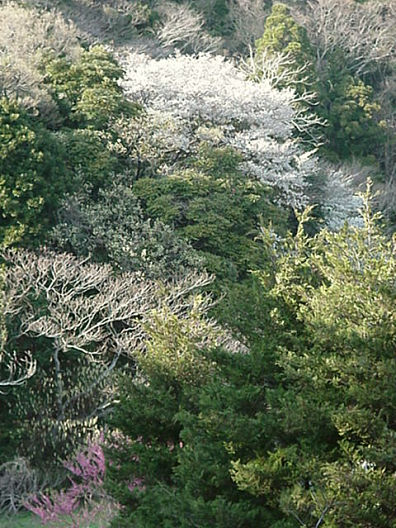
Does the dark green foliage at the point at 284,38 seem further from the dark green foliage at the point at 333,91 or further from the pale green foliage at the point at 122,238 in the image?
the pale green foliage at the point at 122,238

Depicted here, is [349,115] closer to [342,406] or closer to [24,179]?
[24,179]

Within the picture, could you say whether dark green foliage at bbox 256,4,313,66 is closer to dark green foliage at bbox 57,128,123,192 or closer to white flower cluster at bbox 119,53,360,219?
white flower cluster at bbox 119,53,360,219

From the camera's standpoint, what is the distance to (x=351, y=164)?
2188cm

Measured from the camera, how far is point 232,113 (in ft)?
54.5

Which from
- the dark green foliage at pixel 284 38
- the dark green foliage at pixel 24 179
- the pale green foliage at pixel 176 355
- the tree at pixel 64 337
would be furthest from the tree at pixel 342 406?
the dark green foliage at pixel 284 38

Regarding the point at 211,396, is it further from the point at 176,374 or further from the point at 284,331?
the point at 176,374

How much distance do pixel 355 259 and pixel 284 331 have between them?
1116 mm

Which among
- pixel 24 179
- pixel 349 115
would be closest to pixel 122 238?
pixel 24 179

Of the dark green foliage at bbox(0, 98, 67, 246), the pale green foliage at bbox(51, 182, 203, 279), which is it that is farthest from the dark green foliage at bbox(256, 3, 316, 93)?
the dark green foliage at bbox(0, 98, 67, 246)

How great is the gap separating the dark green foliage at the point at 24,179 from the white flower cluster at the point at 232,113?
3.81 meters

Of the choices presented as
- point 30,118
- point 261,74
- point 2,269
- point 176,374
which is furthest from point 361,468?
point 261,74

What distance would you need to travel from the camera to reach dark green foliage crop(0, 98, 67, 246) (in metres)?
12.0

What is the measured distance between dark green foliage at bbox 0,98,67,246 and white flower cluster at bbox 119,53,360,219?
12.5 ft

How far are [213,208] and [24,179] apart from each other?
3536 mm
